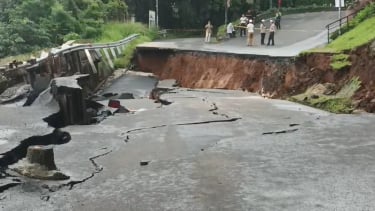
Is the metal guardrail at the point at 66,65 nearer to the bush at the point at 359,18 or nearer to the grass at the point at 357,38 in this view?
the grass at the point at 357,38

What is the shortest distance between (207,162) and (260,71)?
1329 centimetres

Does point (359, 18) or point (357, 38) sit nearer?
point (357, 38)

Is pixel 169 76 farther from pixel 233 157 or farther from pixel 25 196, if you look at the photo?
pixel 25 196

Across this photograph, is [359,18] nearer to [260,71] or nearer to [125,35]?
[260,71]

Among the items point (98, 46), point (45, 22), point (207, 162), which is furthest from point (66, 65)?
point (207, 162)

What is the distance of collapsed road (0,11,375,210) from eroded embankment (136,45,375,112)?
7.86 feet

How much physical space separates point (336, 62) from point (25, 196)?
1311 cm

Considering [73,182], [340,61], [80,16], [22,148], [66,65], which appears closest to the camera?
[73,182]

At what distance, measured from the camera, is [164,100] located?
18.9m

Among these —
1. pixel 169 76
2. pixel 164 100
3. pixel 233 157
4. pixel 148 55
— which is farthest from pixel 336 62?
pixel 148 55

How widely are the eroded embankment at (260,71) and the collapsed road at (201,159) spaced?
2.40 m

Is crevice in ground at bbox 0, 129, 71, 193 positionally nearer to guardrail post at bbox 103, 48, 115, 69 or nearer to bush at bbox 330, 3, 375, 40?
guardrail post at bbox 103, 48, 115, 69

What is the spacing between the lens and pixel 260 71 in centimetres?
2334

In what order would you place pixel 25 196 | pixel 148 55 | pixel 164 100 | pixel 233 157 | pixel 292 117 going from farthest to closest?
1. pixel 148 55
2. pixel 164 100
3. pixel 292 117
4. pixel 233 157
5. pixel 25 196
